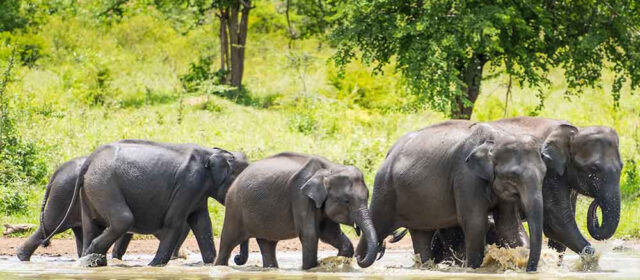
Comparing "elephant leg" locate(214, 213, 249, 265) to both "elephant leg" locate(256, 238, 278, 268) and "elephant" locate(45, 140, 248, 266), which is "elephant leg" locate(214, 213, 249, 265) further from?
"elephant" locate(45, 140, 248, 266)

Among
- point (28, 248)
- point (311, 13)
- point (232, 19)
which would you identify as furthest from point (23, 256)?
point (311, 13)

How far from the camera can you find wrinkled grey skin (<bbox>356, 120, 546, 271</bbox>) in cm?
1192

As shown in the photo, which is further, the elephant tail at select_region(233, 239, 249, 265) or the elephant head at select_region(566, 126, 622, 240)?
the elephant tail at select_region(233, 239, 249, 265)

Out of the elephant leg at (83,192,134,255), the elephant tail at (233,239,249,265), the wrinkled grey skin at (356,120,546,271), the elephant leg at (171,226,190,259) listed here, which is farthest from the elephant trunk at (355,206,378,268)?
the elephant leg at (171,226,190,259)

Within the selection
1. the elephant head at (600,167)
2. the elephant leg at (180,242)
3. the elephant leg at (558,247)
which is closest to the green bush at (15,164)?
the elephant leg at (180,242)

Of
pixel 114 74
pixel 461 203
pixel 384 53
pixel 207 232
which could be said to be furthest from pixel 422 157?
pixel 114 74

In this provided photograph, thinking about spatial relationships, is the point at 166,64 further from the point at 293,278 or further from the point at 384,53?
the point at 293,278

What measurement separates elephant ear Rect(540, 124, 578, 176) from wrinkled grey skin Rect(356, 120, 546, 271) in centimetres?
64

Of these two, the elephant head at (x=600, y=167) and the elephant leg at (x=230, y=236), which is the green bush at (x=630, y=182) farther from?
the elephant leg at (x=230, y=236)

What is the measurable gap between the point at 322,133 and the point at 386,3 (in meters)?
3.20

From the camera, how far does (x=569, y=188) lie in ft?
42.6

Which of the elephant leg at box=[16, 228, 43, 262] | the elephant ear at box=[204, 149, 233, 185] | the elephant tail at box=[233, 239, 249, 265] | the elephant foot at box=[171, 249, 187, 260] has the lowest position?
the elephant foot at box=[171, 249, 187, 260]

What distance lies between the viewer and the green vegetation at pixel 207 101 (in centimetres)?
2108

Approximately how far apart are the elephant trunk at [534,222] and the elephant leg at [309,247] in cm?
227
